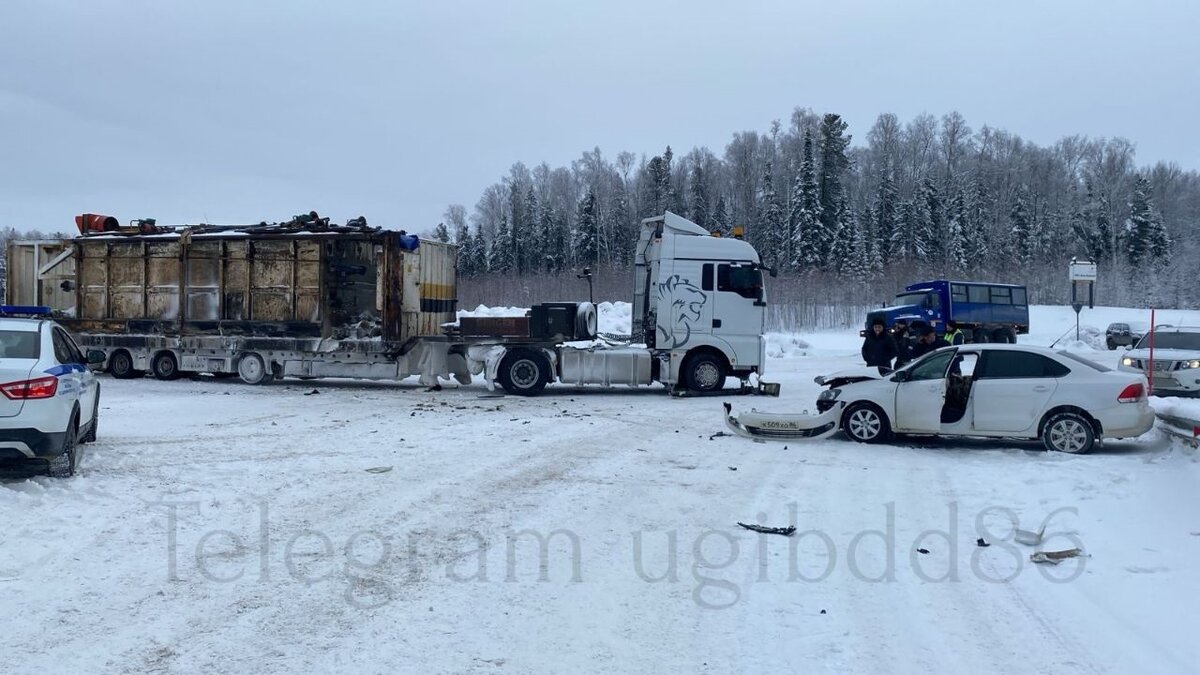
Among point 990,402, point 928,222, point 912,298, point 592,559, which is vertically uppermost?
point 928,222

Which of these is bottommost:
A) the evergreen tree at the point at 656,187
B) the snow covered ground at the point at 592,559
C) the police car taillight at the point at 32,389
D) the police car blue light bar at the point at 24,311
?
the snow covered ground at the point at 592,559

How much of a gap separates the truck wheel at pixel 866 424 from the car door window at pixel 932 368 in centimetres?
69

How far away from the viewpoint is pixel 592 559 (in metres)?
6.46

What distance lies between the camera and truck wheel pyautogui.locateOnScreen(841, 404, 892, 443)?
1205 cm

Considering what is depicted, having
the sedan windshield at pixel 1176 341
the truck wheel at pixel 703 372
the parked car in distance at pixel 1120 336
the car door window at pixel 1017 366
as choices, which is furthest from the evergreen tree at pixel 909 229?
the car door window at pixel 1017 366

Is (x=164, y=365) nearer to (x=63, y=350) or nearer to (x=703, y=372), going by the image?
(x=63, y=350)

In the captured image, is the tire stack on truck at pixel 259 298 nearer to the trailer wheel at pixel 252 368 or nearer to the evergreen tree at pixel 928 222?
the trailer wheel at pixel 252 368

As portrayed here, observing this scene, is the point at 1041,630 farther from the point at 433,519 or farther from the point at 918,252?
the point at 918,252

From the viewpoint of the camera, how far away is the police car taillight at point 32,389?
786 cm

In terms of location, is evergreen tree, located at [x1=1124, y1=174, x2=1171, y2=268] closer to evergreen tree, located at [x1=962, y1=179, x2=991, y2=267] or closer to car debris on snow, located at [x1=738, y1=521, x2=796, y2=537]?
evergreen tree, located at [x1=962, y1=179, x2=991, y2=267]

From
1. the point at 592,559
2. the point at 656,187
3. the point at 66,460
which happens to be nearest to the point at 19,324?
the point at 66,460

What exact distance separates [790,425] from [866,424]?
105 centimetres

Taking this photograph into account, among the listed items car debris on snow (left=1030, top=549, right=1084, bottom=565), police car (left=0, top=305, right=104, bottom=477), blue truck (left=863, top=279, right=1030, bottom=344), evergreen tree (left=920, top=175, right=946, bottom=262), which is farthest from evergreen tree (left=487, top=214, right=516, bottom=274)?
car debris on snow (left=1030, top=549, right=1084, bottom=565)

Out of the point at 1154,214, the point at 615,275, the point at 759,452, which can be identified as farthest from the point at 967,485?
the point at 1154,214
